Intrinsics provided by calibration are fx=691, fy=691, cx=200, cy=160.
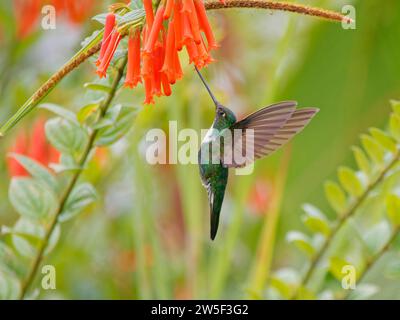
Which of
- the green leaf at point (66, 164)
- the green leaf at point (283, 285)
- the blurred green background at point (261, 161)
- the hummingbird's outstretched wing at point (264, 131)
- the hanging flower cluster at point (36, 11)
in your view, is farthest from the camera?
the blurred green background at point (261, 161)

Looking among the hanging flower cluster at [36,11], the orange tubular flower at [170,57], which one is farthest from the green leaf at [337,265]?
the hanging flower cluster at [36,11]

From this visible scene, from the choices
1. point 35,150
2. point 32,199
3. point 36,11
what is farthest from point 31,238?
point 36,11

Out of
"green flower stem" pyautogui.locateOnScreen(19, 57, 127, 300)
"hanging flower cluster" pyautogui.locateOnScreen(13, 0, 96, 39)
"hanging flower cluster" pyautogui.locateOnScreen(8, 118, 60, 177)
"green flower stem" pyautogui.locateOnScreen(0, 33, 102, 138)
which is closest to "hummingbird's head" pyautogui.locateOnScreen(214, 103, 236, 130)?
"green flower stem" pyautogui.locateOnScreen(19, 57, 127, 300)

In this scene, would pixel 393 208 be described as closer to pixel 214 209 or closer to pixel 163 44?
pixel 214 209

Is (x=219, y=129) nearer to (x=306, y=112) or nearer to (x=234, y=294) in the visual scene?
(x=306, y=112)

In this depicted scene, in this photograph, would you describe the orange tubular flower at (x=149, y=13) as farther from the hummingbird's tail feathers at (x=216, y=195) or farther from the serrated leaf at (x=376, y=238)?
the serrated leaf at (x=376, y=238)

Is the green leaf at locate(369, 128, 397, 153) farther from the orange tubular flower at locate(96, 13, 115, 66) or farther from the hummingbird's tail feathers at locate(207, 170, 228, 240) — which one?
the orange tubular flower at locate(96, 13, 115, 66)
